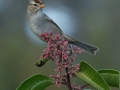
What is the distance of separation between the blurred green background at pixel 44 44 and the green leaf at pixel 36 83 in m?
5.80

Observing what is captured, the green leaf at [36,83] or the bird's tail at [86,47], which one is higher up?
the bird's tail at [86,47]

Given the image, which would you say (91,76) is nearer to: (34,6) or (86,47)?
(86,47)

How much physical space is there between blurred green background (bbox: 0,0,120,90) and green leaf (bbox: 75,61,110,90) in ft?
19.3

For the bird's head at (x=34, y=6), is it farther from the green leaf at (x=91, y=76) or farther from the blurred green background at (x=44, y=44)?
the blurred green background at (x=44, y=44)

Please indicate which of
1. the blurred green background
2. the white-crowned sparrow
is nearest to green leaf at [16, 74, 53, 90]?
the white-crowned sparrow

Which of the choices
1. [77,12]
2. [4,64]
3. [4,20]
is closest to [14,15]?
[4,20]

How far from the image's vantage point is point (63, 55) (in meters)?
1.77

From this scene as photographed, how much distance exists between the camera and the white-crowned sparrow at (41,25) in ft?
9.67

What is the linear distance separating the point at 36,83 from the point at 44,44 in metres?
8.28

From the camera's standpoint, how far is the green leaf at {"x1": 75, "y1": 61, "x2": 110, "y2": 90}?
5.68 ft

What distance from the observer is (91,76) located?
1807mm

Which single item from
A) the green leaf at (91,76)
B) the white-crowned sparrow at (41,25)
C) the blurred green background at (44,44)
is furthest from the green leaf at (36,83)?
the blurred green background at (44,44)

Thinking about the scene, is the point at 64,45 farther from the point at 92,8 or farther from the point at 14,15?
the point at 92,8

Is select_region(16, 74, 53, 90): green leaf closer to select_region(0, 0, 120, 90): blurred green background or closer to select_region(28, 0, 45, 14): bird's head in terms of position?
Answer: select_region(28, 0, 45, 14): bird's head
